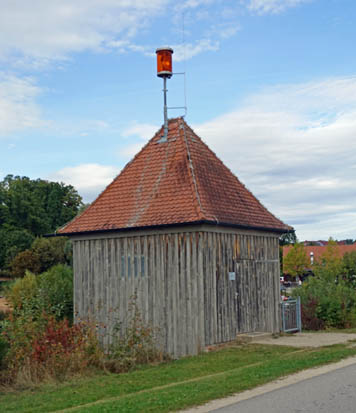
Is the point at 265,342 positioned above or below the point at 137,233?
below

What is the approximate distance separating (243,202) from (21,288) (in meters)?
13.7

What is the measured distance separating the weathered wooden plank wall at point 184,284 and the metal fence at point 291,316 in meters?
0.33

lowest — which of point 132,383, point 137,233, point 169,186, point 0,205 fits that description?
point 132,383

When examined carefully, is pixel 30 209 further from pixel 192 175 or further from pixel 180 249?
pixel 180 249

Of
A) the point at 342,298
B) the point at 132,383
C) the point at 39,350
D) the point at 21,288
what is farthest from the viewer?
the point at 21,288

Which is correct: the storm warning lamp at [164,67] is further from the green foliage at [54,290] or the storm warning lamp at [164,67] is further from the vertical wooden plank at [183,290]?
the green foliage at [54,290]

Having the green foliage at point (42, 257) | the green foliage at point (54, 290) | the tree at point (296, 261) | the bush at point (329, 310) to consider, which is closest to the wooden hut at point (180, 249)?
the bush at point (329, 310)

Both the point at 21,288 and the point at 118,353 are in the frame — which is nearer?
the point at 118,353

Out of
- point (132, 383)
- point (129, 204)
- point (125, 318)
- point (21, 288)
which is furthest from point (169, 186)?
point (21, 288)

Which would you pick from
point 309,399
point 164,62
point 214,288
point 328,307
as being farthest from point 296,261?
point 309,399

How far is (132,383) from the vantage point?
10891mm

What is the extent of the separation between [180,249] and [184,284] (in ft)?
3.15

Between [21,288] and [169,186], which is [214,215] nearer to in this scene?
[169,186]

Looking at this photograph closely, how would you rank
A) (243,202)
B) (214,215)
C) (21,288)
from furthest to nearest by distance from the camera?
1. (21,288)
2. (243,202)
3. (214,215)
